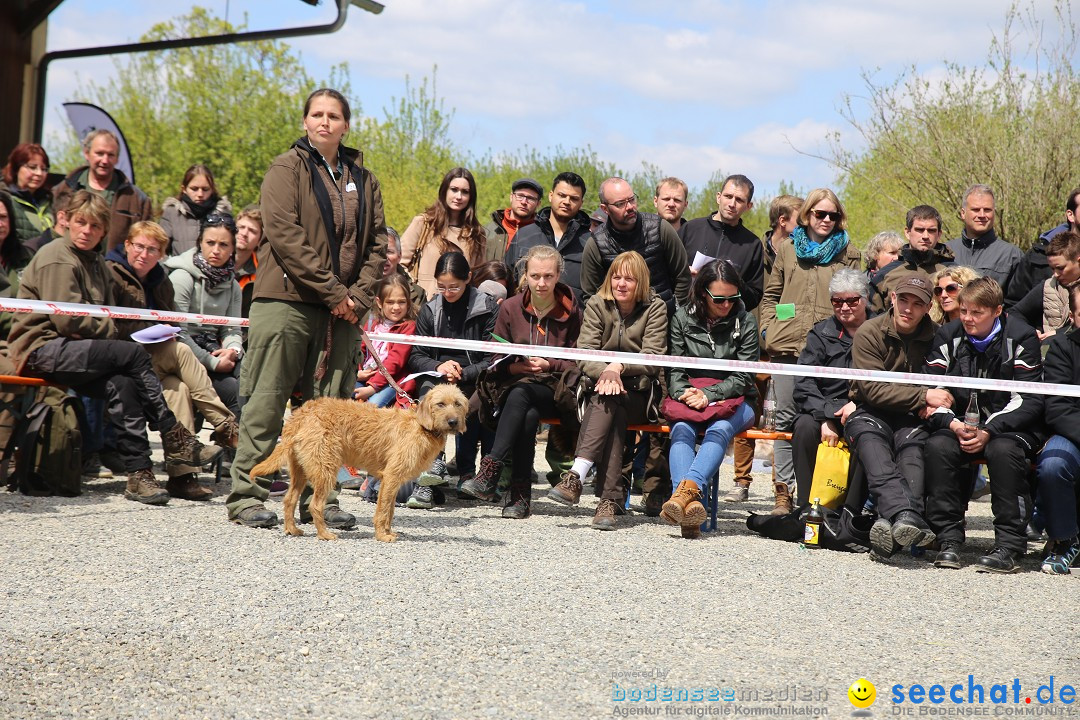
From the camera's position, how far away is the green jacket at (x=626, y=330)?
8078mm

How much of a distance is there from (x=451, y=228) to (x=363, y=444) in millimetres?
3829

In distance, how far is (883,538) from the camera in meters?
6.77

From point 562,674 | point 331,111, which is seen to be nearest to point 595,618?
point 562,674

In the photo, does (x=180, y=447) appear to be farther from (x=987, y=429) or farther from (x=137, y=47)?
(x=137, y=47)

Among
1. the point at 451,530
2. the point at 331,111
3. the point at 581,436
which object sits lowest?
the point at 451,530

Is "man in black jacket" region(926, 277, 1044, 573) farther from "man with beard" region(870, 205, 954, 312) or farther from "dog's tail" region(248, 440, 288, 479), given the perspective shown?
"dog's tail" region(248, 440, 288, 479)

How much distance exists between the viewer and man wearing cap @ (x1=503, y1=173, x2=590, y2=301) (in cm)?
962

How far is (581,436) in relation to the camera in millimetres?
7961

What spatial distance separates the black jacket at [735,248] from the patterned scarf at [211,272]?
14.0 ft

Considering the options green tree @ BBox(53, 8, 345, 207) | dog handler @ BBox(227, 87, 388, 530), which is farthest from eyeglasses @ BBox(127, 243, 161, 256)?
green tree @ BBox(53, 8, 345, 207)

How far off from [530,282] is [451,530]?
7.20ft

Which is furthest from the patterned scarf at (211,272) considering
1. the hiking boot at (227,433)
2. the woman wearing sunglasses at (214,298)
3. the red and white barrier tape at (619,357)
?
the hiking boot at (227,433)

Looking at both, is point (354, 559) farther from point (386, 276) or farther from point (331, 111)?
point (386, 276)

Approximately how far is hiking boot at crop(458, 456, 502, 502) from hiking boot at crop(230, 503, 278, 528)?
1.64 m
